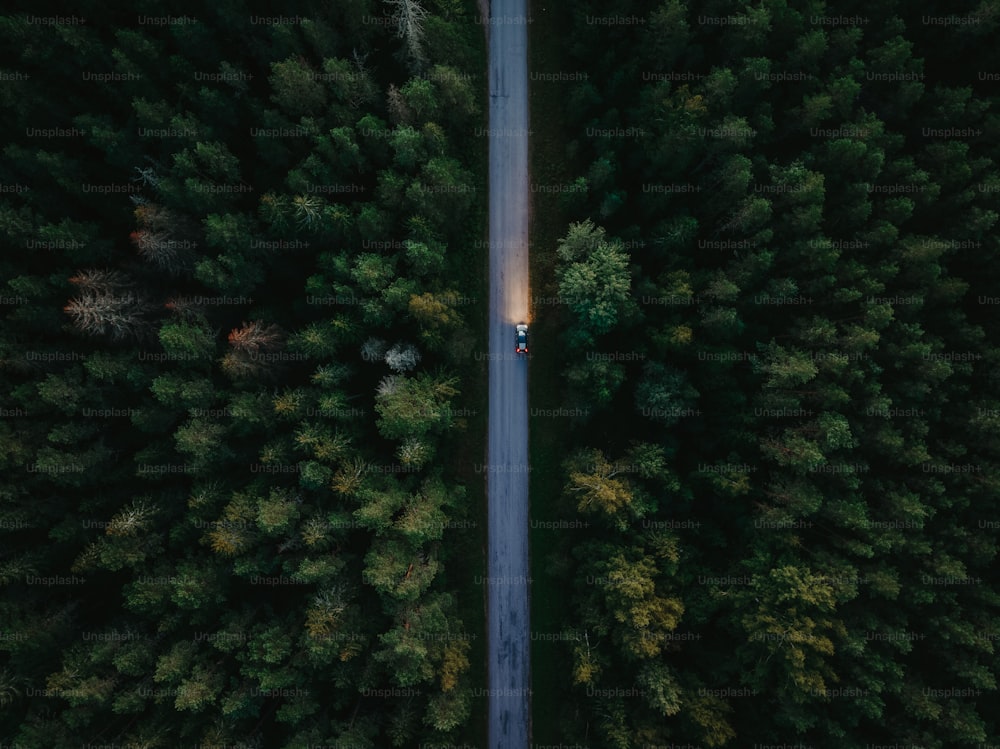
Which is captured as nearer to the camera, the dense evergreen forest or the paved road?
the dense evergreen forest

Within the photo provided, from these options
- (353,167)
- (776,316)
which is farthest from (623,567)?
(353,167)

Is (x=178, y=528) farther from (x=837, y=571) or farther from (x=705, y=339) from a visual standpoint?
(x=837, y=571)

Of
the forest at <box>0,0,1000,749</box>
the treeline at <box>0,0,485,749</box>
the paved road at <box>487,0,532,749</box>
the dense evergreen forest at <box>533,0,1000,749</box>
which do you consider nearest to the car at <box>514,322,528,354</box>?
the paved road at <box>487,0,532,749</box>

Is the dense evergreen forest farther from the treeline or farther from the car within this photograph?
the treeline

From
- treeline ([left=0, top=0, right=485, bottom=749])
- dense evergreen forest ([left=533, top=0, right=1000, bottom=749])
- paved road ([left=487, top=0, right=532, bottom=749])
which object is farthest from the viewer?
paved road ([left=487, top=0, right=532, bottom=749])

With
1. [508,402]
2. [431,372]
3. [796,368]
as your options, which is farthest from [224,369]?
[796,368]

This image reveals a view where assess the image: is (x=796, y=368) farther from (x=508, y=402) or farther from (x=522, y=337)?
(x=508, y=402)
